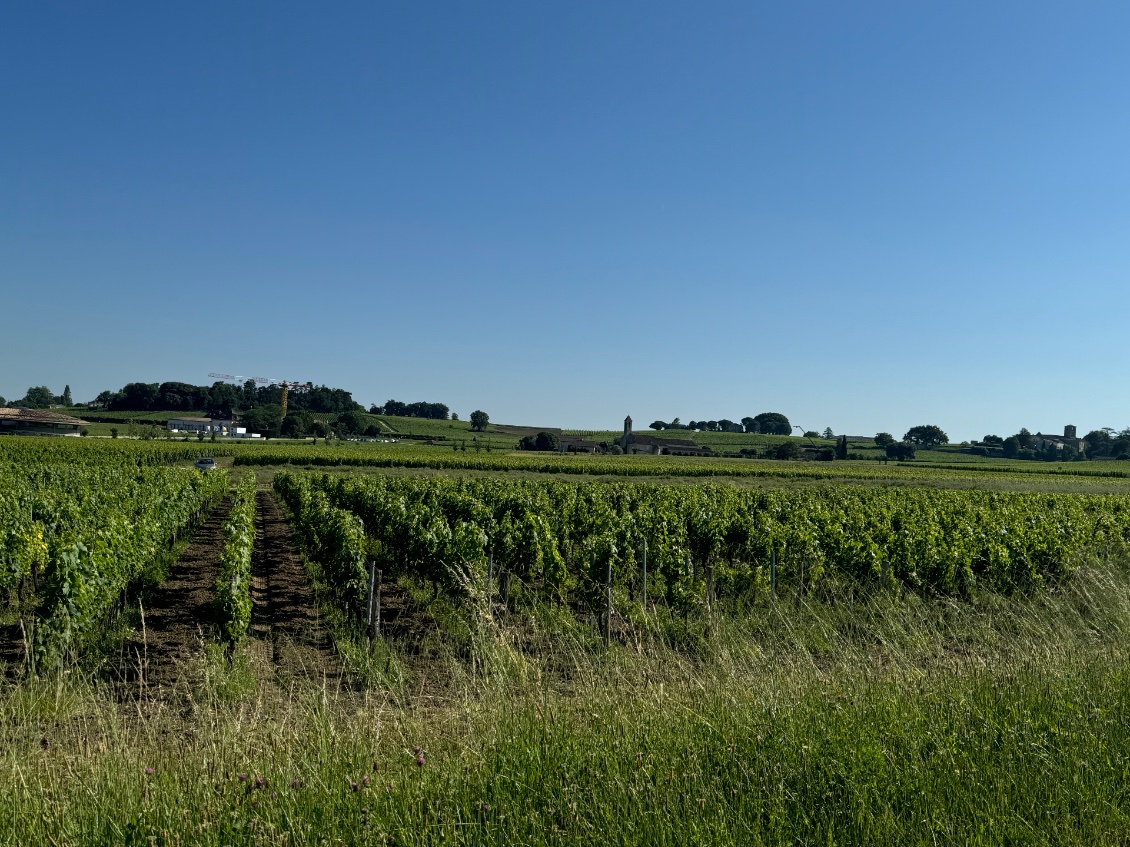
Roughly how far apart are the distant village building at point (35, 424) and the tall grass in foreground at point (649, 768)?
113458 mm

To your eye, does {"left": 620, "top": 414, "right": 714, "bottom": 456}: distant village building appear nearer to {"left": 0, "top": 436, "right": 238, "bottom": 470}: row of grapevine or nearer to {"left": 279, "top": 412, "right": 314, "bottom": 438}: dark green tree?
{"left": 279, "top": 412, "right": 314, "bottom": 438}: dark green tree

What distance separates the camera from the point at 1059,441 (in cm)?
15312

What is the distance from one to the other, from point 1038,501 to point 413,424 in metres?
133

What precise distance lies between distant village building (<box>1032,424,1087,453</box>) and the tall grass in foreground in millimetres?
152563

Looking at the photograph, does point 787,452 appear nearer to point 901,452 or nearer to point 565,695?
point 901,452

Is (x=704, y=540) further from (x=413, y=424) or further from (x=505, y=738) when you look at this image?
(x=413, y=424)

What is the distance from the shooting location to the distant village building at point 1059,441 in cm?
13915

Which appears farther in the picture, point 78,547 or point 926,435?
point 926,435

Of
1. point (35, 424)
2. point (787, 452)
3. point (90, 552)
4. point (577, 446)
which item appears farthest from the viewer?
point (577, 446)

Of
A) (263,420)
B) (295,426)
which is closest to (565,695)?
(295,426)

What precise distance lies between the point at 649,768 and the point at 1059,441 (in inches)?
7032

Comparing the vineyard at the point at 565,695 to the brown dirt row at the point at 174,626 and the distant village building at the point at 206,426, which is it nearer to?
the brown dirt row at the point at 174,626

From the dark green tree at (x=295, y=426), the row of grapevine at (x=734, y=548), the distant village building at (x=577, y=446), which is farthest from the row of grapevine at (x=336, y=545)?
the dark green tree at (x=295, y=426)

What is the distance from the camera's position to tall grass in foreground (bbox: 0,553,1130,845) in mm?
3727
